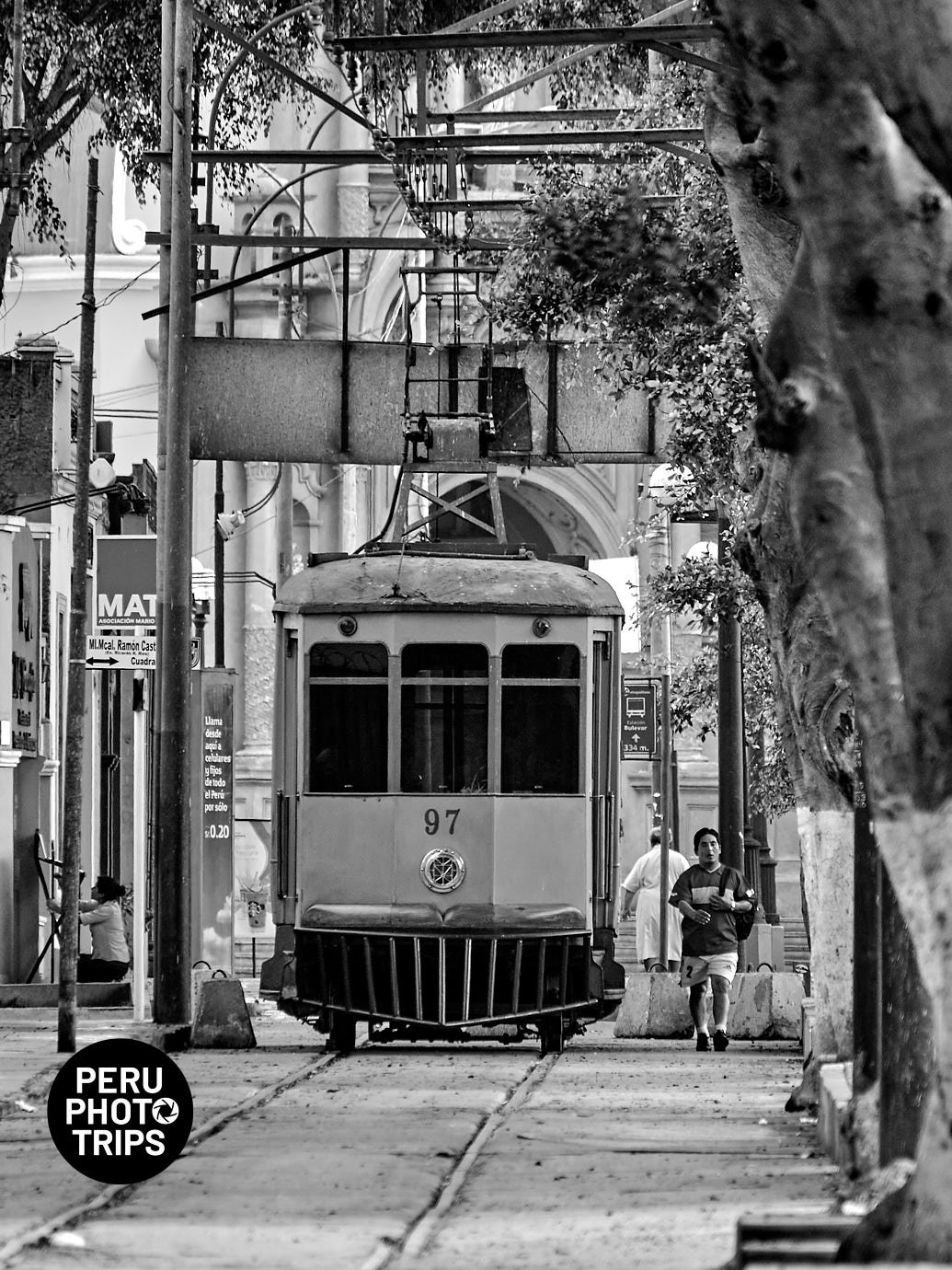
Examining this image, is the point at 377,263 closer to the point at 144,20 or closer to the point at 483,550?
the point at 144,20

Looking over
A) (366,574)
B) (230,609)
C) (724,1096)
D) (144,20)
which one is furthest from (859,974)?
(230,609)

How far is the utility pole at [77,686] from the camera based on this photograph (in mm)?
16891

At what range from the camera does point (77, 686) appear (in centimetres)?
1856

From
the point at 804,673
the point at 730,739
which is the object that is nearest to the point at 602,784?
the point at 804,673

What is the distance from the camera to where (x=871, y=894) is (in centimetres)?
1037

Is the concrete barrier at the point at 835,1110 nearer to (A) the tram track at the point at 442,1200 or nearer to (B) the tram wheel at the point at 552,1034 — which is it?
(A) the tram track at the point at 442,1200

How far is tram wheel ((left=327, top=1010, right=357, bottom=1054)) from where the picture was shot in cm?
1719

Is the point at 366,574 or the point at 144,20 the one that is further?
the point at 144,20

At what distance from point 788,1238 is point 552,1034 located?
1076cm

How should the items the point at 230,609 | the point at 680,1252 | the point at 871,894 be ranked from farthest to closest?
the point at 230,609 < the point at 871,894 < the point at 680,1252

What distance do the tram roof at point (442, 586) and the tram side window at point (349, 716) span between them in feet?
1.14

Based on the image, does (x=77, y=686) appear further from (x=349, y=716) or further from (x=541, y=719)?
(x=541, y=719)

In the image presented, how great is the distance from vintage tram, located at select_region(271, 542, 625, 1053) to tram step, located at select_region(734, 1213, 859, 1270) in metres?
9.77

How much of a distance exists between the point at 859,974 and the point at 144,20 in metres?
16.5
